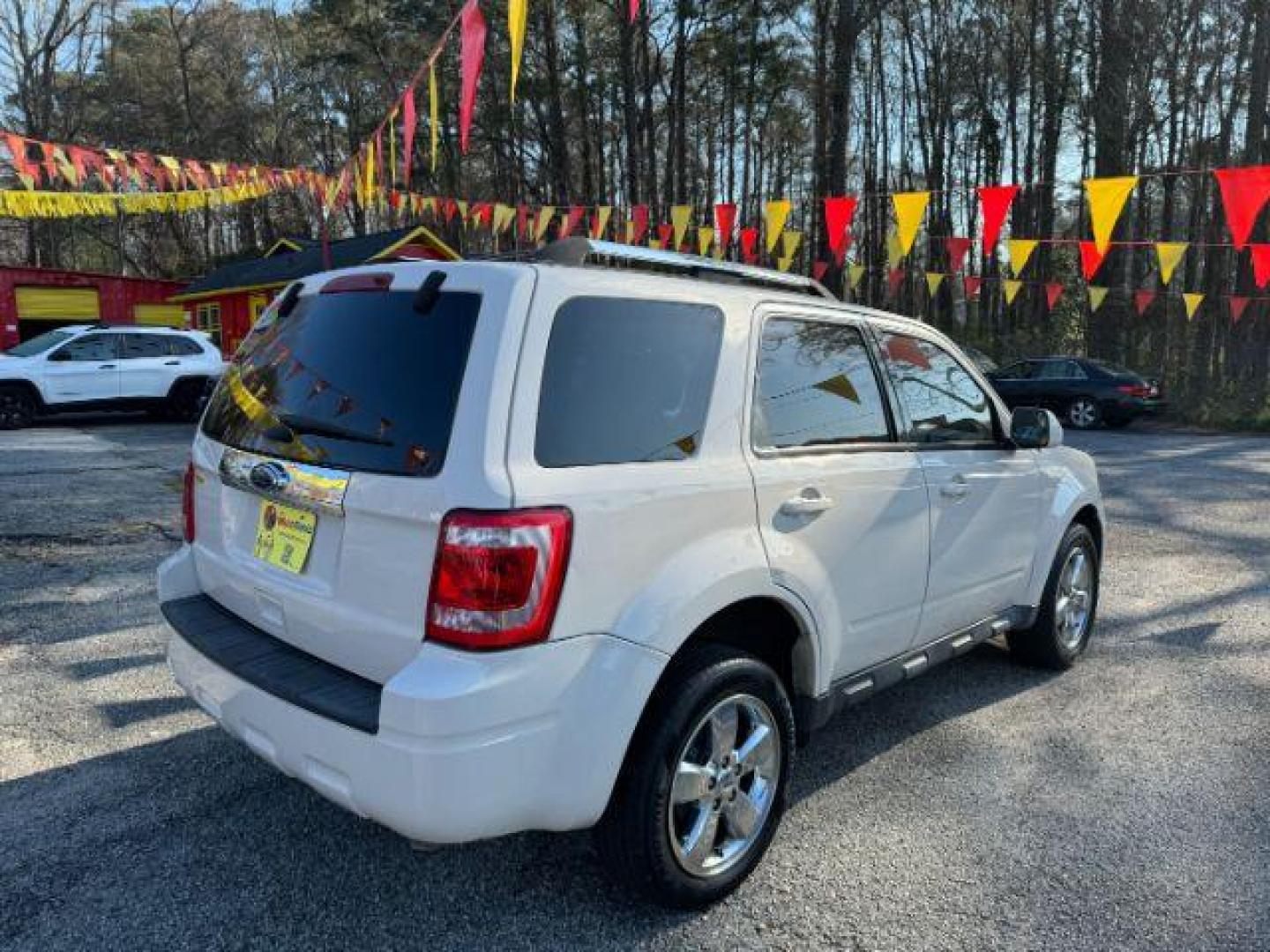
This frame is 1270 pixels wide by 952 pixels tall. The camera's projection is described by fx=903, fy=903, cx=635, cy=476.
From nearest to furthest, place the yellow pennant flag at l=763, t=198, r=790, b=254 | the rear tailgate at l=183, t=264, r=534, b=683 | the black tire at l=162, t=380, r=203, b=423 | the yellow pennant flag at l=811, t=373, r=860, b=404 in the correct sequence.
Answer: the rear tailgate at l=183, t=264, r=534, b=683, the yellow pennant flag at l=811, t=373, r=860, b=404, the yellow pennant flag at l=763, t=198, r=790, b=254, the black tire at l=162, t=380, r=203, b=423

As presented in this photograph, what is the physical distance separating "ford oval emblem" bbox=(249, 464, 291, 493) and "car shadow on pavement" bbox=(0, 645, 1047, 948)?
1133 mm

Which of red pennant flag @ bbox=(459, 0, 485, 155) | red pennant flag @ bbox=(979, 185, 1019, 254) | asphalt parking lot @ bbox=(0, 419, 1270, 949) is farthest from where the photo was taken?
red pennant flag @ bbox=(979, 185, 1019, 254)

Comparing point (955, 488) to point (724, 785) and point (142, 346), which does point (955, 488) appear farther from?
point (142, 346)

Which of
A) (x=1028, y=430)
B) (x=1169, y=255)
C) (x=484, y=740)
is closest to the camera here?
(x=484, y=740)

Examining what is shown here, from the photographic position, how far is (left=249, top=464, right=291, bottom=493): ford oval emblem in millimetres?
2460

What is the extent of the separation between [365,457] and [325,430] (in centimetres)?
22

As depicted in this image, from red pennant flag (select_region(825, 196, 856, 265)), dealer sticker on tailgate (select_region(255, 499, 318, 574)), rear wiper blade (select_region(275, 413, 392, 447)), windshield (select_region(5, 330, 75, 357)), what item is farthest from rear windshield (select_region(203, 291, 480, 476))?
windshield (select_region(5, 330, 75, 357))

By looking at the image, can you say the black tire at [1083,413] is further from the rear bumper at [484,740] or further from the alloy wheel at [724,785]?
the rear bumper at [484,740]

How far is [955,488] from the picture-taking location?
3471mm

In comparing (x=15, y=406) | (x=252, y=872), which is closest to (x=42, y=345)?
(x=15, y=406)

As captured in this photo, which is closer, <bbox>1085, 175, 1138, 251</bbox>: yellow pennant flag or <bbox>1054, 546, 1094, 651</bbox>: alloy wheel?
<bbox>1054, 546, 1094, 651</bbox>: alloy wheel

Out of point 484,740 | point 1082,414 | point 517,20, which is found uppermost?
point 517,20

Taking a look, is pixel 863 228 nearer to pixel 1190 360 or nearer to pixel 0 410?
pixel 1190 360

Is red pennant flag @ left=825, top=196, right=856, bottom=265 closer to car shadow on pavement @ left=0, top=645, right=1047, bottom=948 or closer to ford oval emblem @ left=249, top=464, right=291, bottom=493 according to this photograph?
car shadow on pavement @ left=0, top=645, right=1047, bottom=948
